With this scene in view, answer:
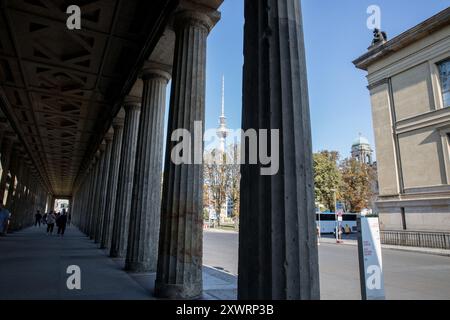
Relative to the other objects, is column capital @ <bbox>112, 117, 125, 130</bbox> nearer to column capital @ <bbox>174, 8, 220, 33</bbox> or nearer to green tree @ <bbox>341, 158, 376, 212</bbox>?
column capital @ <bbox>174, 8, 220, 33</bbox>

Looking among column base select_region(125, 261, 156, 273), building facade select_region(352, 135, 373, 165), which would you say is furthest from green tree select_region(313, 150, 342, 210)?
column base select_region(125, 261, 156, 273)

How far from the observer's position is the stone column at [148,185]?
9406 millimetres

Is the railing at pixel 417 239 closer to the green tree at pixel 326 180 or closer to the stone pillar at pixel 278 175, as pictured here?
Result: the stone pillar at pixel 278 175

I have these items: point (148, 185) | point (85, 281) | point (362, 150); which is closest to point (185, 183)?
point (148, 185)

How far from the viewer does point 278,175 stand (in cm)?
308

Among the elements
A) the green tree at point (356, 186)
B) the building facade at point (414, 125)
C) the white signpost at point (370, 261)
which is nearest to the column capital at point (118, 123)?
the white signpost at point (370, 261)

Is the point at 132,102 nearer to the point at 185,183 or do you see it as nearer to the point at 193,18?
the point at 193,18

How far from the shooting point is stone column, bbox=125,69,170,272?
941 centimetres

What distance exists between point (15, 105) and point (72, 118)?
9.30 ft

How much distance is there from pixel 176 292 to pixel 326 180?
46399mm

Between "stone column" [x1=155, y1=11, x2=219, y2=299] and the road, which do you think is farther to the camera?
the road

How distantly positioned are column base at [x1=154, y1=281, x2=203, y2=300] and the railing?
63.9 feet

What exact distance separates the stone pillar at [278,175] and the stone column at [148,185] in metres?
6.45

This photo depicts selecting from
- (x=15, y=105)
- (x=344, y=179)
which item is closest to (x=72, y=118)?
(x=15, y=105)
